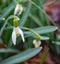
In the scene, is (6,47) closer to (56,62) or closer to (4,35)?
(4,35)

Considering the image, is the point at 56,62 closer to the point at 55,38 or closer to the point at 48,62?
Result: the point at 48,62

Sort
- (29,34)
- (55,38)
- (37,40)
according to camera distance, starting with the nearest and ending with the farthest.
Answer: (37,40)
(29,34)
(55,38)

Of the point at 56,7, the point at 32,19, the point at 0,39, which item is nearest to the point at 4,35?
the point at 0,39

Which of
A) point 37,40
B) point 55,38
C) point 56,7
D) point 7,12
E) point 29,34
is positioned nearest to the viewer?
point 37,40

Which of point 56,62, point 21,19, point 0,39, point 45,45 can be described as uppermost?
point 21,19

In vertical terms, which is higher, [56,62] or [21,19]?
[21,19]

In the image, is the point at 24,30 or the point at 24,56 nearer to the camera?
the point at 24,56

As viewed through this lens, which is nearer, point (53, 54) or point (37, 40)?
point (37, 40)

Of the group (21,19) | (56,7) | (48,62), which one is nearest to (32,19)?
(21,19)

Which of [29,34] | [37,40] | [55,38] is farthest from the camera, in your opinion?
[55,38]
